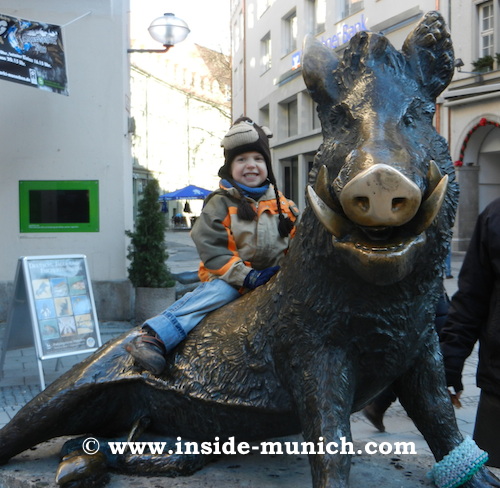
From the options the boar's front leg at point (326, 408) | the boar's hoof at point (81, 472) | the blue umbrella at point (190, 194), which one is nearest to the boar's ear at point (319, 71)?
the boar's front leg at point (326, 408)

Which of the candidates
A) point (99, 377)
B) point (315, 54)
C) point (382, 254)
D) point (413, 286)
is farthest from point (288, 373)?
point (315, 54)

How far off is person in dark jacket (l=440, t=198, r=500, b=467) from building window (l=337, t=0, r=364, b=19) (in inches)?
650

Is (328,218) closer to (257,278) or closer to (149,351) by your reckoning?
(257,278)

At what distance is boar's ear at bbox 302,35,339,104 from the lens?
1.62 m

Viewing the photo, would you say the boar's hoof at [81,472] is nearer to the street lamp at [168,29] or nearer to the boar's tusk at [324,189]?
the boar's tusk at [324,189]

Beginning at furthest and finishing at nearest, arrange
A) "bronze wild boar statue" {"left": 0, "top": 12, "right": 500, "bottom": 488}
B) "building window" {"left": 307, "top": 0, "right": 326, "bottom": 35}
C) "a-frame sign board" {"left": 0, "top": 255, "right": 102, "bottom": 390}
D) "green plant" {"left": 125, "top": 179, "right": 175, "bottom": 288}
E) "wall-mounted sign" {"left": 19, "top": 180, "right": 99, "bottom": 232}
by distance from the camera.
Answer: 1. "building window" {"left": 307, "top": 0, "right": 326, "bottom": 35}
2. "wall-mounted sign" {"left": 19, "top": 180, "right": 99, "bottom": 232}
3. "green plant" {"left": 125, "top": 179, "right": 175, "bottom": 288}
4. "a-frame sign board" {"left": 0, "top": 255, "right": 102, "bottom": 390}
5. "bronze wild boar statue" {"left": 0, "top": 12, "right": 500, "bottom": 488}

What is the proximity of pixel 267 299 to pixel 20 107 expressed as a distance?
6.47 m

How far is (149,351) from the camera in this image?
202cm

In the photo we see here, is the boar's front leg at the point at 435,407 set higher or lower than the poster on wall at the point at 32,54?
lower

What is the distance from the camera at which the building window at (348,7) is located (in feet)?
57.4

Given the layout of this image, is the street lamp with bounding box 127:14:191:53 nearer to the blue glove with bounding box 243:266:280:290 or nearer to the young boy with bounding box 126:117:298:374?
the young boy with bounding box 126:117:298:374

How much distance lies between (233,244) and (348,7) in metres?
17.5

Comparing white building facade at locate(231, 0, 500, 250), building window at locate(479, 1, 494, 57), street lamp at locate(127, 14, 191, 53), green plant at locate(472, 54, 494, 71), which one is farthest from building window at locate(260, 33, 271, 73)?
street lamp at locate(127, 14, 191, 53)

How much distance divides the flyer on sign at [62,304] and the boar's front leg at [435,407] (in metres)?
4.05
